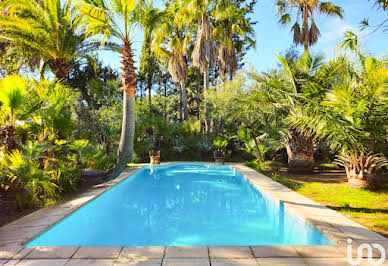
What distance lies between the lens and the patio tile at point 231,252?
9.29 ft

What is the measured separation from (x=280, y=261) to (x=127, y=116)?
5.43 metres

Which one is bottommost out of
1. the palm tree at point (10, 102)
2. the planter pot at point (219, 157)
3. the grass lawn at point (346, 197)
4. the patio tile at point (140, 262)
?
the patio tile at point (140, 262)

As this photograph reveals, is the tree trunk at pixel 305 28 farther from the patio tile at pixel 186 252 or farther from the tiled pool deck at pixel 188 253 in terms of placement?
the patio tile at pixel 186 252

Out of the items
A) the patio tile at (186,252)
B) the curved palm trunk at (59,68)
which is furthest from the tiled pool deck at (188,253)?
the curved palm trunk at (59,68)

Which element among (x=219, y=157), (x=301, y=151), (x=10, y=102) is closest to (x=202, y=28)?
(x=219, y=157)

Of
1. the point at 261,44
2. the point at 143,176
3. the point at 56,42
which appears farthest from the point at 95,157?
the point at 261,44

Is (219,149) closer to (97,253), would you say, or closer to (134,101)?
(134,101)

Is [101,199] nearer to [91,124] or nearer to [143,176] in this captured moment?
[143,176]

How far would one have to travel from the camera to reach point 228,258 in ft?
9.13

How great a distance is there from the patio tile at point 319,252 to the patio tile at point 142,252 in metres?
1.68

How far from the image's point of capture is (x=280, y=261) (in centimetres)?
271

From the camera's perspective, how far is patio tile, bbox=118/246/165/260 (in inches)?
112

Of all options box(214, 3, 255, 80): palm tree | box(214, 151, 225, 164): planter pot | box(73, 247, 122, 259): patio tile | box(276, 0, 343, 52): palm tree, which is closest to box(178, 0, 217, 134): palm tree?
box(214, 3, 255, 80): palm tree

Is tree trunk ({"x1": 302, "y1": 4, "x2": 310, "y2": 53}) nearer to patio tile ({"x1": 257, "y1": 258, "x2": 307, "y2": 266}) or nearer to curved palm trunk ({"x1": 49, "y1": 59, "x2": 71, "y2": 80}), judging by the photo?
curved palm trunk ({"x1": 49, "y1": 59, "x2": 71, "y2": 80})
